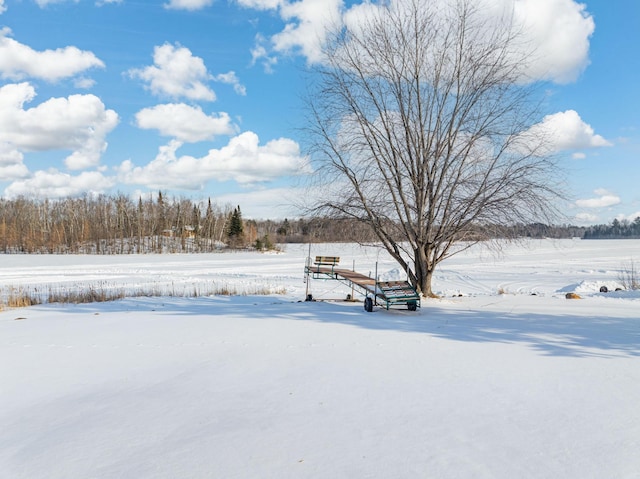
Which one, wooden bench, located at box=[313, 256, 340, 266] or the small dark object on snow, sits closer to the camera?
the small dark object on snow

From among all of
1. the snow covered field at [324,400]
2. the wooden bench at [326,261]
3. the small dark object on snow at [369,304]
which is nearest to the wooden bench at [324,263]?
the wooden bench at [326,261]

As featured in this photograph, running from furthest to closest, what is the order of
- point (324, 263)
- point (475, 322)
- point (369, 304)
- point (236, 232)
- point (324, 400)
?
point (236, 232) → point (324, 263) → point (369, 304) → point (475, 322) → point (324, 400)

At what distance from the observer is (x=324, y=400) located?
4.20 metres

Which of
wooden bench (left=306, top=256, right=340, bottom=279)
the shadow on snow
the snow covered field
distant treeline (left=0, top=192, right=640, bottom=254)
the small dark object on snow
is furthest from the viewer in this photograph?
distant treeline (left=0, top=192, right=640, bottom=254)

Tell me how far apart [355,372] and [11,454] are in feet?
10.5

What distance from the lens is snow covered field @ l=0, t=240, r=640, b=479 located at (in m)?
3.02

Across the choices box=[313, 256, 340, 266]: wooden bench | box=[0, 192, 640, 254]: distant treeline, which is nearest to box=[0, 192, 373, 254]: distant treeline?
box=[0, 192, 640, 254]: distant treeline

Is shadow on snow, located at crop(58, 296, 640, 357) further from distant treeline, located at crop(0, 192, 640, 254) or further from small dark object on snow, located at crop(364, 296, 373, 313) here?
distant treeline, located at crop(0, 192, 640, 254)

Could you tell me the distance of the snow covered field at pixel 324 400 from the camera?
302cm

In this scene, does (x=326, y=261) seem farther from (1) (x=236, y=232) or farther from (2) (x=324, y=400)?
(1) (x=236, y=232)

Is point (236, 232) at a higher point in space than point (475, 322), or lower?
higher

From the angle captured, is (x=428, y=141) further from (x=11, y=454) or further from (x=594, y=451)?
(x=11, y=454)

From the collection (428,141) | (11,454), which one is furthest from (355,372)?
(428,141)

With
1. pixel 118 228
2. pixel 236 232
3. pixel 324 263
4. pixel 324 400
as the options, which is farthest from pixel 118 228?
pixel 324 400
